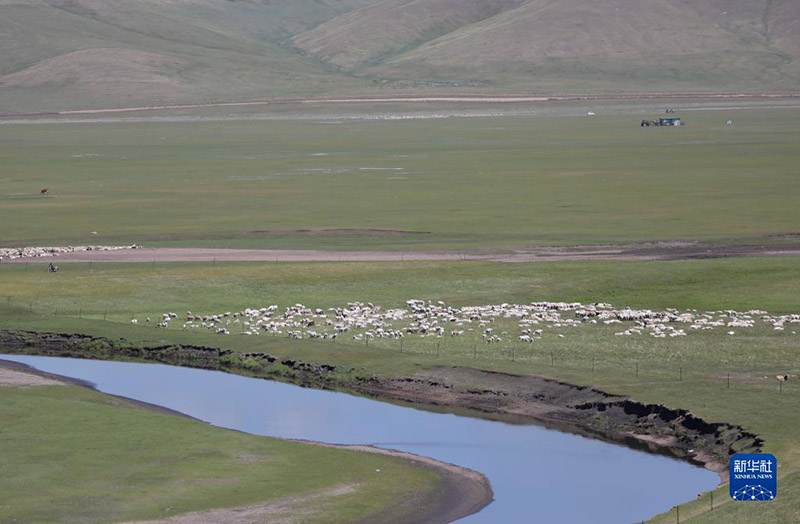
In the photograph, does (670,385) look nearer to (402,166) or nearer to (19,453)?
(19,453)

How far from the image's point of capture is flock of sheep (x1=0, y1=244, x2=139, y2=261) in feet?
248

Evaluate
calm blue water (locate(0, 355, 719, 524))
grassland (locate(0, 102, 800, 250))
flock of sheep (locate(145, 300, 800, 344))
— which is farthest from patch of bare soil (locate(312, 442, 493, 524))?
grassland (locate(0, 102, 800, 250))

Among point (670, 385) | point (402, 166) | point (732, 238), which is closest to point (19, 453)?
point (670, 385)

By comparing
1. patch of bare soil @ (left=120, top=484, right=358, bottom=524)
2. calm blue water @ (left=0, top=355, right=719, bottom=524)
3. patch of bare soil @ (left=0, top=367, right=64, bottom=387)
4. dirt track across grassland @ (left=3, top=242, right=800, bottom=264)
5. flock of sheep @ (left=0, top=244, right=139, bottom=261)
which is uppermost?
flock of sheep @ (left=0, top=244, right=139, bottom=261)

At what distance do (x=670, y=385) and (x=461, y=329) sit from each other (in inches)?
509

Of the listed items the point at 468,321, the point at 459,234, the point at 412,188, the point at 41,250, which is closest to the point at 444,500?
the point at 468,321

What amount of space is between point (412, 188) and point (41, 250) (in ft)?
138

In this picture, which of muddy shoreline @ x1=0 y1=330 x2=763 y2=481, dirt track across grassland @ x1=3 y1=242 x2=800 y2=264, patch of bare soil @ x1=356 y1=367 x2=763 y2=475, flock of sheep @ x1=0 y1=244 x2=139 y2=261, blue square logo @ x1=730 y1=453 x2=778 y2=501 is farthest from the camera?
flock of sheep @ x1=0 y1=244 x2=139 y2=261

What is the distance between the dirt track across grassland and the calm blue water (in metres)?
22.1

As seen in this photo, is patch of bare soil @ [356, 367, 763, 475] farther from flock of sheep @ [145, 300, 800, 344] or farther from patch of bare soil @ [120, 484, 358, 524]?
patch of bare soil @ [120, 484, 358, 524]

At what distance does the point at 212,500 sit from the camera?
106 feet

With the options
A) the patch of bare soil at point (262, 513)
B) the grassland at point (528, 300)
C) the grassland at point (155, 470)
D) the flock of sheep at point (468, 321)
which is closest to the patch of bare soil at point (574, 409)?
the grassland at point (528, 300)

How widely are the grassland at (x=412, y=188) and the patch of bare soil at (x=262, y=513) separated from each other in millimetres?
45745

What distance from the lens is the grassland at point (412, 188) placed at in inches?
3383
